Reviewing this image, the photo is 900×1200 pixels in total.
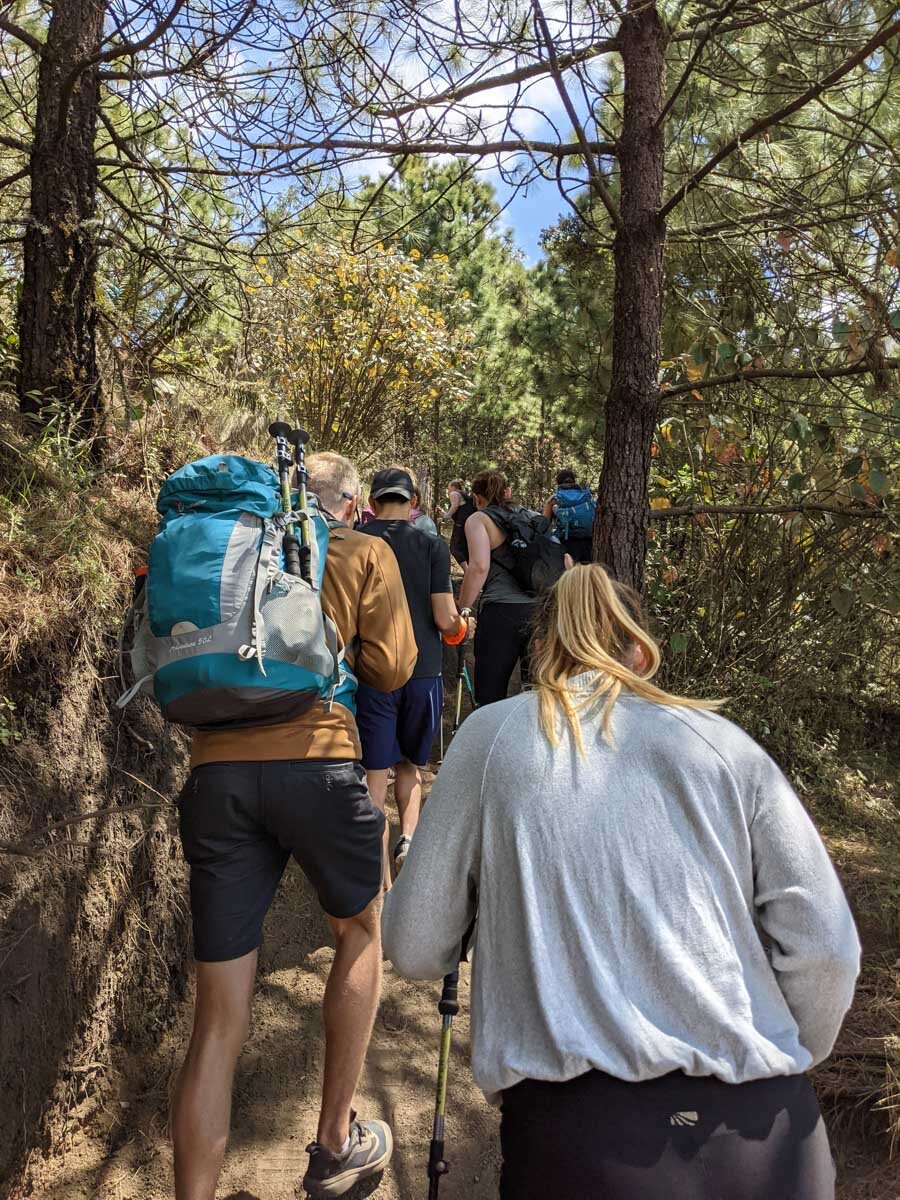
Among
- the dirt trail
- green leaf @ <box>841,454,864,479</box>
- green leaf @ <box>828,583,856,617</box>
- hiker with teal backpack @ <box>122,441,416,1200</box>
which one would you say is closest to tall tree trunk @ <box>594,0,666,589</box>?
green leaf @ <box>841,454,864,479</box>

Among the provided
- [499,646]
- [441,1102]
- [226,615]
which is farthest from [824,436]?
[441,1102]

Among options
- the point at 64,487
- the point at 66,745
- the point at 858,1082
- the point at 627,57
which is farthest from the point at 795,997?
the point at 627,57

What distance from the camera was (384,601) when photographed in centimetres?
265

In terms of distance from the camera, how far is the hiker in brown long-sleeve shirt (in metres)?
2.14

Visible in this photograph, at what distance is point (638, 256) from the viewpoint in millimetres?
3707

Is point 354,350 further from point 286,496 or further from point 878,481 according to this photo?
point 286,496

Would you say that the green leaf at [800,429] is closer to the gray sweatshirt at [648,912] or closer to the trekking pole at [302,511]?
the trekking pole at [302,511]

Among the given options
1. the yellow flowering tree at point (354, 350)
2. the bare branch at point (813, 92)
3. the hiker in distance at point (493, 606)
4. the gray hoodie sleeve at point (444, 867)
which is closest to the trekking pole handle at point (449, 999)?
the gray hoodie sleeve at point (444, 867)

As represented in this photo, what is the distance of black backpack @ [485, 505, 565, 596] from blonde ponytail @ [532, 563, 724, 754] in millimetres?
3279

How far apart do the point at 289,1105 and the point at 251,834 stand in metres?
1.44

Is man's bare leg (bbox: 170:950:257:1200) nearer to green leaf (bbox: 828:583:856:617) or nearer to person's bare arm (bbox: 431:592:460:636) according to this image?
person's bare arm (bbox: 431:592:460:636)

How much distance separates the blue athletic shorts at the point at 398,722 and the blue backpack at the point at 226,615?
65.6 inches

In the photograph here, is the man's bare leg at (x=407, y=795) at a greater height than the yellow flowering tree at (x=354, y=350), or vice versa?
the yellow flowering tree at (x=354, y=350)

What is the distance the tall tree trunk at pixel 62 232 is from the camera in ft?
12.3
